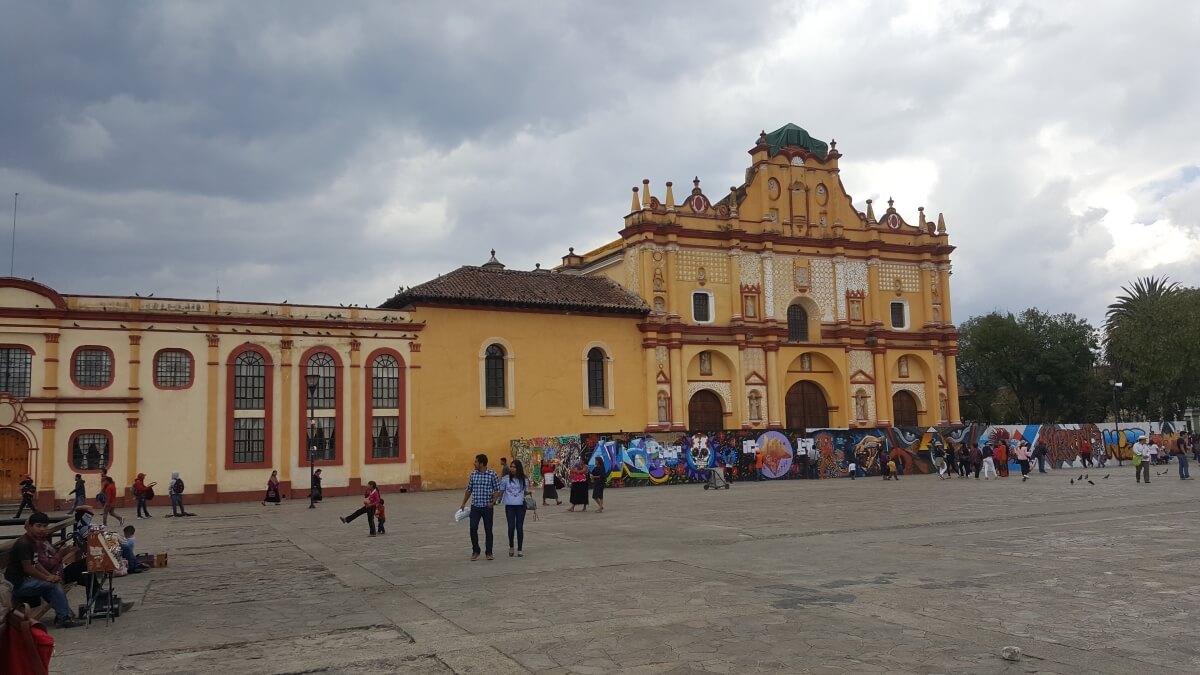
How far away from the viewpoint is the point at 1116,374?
173ft

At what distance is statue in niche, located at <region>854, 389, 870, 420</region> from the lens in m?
45.4

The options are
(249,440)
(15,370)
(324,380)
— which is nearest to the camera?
(15,370)

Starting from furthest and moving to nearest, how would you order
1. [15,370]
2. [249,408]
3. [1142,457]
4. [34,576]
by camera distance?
[249,408]
[15,370]
[1142,457]
[34,576]

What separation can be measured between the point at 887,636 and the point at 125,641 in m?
7.21

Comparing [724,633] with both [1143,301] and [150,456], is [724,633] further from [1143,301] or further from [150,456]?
[1143,301]

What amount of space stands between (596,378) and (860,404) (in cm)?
1437

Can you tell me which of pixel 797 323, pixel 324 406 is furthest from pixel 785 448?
pixel 324 406

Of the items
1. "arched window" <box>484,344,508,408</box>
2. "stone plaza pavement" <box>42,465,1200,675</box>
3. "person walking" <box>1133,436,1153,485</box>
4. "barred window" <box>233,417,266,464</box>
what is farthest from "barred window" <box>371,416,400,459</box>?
"person walking" <box>1133,436,1153,485</box>

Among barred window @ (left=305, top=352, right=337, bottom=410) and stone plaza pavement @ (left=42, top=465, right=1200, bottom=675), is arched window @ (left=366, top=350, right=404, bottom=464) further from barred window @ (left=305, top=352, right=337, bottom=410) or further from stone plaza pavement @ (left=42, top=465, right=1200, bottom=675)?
stone plaza pavement @ (left=42, top=465, right=1200, bottom=675)

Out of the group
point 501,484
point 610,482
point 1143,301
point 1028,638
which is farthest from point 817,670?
point 1143,301

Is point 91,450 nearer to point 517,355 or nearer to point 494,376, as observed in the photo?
point 494,376

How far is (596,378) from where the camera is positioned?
40.6m

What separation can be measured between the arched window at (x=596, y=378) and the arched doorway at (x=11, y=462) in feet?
70.2

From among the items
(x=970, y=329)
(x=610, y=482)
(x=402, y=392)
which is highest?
(x=970, y=329)
